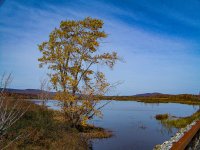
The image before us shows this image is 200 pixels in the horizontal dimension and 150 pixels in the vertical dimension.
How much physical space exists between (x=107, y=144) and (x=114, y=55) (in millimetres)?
→ 7227

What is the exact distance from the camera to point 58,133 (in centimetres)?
1491

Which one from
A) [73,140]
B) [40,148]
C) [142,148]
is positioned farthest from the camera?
[142,148]

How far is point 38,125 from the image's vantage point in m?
15.0

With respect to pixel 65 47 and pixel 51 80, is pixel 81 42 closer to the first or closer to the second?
pixel 65 47

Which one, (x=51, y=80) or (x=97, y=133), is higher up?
(x=51, y=80)

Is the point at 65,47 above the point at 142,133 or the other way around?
above

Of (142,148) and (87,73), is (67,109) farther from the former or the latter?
(142,148)

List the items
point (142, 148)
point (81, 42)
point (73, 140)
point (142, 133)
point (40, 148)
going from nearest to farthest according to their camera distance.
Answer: point (40, 148) < point (73, 140) < point (142, 148) < point (81, 42) < point (142, 133)

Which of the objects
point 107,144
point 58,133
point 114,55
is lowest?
point 107,144

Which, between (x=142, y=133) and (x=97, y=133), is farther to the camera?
(x=142, y=133)

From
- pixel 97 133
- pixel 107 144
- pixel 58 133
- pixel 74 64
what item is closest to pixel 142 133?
pixel 97 133

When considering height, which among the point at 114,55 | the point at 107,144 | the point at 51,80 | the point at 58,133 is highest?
the point at 114,55

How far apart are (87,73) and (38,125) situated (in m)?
10.6

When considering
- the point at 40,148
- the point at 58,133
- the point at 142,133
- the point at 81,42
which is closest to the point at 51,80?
the point at 81,42
